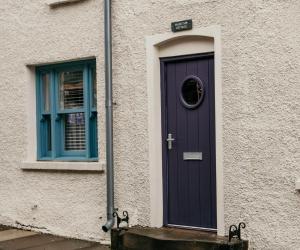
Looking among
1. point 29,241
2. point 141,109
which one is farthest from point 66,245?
point 141,109

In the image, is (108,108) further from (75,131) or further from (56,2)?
(56,2)

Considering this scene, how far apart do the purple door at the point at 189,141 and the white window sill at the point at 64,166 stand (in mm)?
1121

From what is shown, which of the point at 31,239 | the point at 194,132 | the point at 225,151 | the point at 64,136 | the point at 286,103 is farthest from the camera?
the point at 64,136

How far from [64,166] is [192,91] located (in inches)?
98.8

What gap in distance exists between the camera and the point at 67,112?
9.41 metres

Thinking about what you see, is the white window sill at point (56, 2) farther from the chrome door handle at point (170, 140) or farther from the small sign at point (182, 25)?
the chrome door handle at point (170, 140)

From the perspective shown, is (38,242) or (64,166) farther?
(64,166)

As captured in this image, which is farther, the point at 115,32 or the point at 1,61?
the point at 1,61

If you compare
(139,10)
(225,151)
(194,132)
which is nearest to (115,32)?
→ (139,10)

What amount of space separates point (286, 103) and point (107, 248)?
3290mm

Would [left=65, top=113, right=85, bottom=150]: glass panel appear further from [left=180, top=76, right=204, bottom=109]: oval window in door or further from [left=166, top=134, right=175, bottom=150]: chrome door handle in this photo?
[left=180, top=76, right=204, bottom=109]: oval window in door

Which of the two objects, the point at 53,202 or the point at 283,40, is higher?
the point at 283,40

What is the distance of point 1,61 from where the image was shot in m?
10.1

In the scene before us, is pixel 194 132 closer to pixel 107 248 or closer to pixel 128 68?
pixel 128 68
